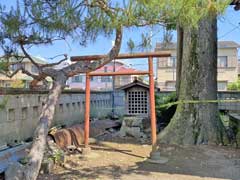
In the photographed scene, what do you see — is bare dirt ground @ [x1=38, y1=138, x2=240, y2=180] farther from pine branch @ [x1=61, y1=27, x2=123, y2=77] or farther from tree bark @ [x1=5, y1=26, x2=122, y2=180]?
pine branch @ [x1=61, y1=27, x2=123, y2=77]

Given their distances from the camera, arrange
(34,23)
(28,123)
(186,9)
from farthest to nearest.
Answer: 1. (28,123)
2. (34,23)
3. (186,9)

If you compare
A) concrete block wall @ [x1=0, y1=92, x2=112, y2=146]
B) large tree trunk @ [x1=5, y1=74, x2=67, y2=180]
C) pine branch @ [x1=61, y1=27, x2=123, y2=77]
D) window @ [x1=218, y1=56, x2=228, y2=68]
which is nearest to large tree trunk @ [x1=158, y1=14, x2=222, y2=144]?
concrete block wall @ [x1=0, y1=92, x2=112, y2=146]

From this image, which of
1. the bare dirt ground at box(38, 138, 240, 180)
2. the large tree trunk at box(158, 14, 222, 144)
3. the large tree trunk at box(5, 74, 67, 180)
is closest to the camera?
the large tree trunk at box(5, 74, 67, 180)

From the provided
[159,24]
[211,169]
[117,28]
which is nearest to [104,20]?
[117,28]

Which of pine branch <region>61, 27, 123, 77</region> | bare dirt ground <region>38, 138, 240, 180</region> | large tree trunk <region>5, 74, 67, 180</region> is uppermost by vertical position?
pine branch <region>61, 27, 123, 77</region>

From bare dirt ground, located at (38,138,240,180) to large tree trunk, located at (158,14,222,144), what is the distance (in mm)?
387

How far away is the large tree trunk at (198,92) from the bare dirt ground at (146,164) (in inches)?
15.3

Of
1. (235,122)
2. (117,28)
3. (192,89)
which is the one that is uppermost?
(117,28)

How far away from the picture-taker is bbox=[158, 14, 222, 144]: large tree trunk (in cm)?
618

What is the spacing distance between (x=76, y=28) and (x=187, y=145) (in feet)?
13.1

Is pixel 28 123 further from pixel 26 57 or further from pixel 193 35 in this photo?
pixel 193 35

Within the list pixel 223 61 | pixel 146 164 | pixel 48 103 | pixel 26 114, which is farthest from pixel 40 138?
pixel 223 61

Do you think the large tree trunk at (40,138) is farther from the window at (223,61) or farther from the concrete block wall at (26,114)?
the window at (223,61)

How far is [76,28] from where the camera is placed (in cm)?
276
